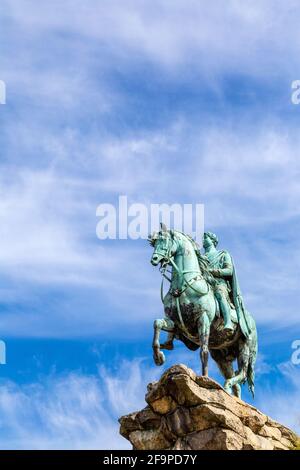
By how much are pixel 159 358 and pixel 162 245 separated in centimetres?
311

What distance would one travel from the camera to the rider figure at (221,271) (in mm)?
27531

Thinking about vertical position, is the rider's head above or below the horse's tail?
above

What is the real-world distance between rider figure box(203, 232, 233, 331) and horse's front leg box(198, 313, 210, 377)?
107cm

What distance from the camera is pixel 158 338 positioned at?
85.6 feet

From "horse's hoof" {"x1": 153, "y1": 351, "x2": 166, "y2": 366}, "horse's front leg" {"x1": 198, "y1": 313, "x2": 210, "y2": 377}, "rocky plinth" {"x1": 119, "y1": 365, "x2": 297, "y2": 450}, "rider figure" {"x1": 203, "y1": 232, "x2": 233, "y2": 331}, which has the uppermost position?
"rider figure" {"x1": 203, "y1": 232, "x2": 233, "y2": 331}

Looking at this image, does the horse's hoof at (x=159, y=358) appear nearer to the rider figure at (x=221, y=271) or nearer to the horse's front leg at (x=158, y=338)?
the horse's front leg at (x=158, y=338)

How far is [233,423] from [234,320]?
500 cm

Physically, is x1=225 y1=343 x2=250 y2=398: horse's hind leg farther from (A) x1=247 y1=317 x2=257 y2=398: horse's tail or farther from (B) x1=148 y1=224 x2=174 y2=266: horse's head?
(B) x1=148 y1=224 x2=174 y2=266: horse's head

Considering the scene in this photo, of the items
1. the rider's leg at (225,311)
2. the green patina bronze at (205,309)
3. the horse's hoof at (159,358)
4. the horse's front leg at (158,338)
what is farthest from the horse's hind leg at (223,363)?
the horse's hoof at (159,358)

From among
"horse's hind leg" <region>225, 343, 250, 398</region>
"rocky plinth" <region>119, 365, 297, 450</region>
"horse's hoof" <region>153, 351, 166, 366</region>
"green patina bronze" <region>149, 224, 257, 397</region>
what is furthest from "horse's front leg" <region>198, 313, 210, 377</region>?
"horse's hind leg" <region>225, 343, 250, 398</region>

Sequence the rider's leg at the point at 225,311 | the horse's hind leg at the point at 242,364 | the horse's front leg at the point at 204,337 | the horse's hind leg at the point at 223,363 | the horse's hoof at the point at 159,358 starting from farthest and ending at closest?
the horse's hind leg at the point at 223,363 < the horse's hind leg at the point at 242,364 < the rider's leg at the point at 225,311 < the horse's front leg at the point at 204,337 < the horse's hoof at the point at 159,358

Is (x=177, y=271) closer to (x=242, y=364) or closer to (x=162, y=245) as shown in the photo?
(x=162, y=245)

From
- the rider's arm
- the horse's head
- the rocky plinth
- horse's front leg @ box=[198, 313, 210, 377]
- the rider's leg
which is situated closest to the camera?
the rocky plinth

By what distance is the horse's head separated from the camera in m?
26.7
